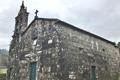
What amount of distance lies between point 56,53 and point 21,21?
6.22m

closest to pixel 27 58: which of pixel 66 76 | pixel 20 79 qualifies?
pixel 20 79

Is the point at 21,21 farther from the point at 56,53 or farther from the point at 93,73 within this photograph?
the point at 93,73

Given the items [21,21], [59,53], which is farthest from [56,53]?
[21,21]

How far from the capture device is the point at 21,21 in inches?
634

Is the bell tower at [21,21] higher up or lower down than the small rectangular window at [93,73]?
higher up

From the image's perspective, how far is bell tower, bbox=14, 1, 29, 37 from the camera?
1579cm

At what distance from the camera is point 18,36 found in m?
16.0

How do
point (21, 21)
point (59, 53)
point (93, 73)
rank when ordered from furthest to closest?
point (21, 21)
point (93, 73)
point (59, 53)

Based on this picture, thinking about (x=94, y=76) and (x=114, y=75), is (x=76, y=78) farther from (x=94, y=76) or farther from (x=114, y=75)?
(x=114, y=75)

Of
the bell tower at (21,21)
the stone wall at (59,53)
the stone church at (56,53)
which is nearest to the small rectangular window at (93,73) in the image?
the stone church at (56,53)

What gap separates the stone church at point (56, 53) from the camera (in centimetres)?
1154

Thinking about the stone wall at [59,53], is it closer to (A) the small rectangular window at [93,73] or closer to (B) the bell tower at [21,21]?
(A) the small rectangular window at [93,73]

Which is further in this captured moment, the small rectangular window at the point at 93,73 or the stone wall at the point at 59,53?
the small rectangular window at the point at 93,73

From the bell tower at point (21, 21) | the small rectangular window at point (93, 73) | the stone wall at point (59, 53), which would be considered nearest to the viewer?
the stone wall at point (59, 53)
